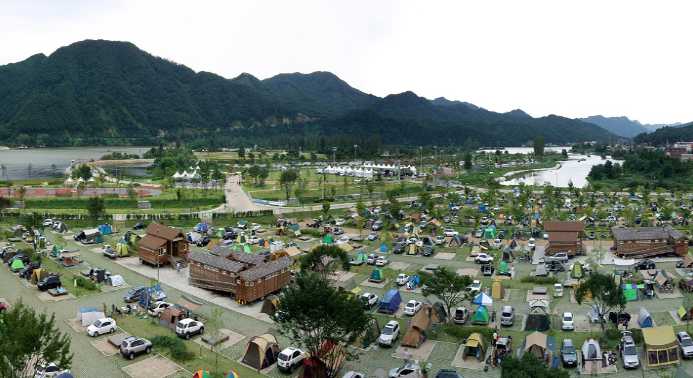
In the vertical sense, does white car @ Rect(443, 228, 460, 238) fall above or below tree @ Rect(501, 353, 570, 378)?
below

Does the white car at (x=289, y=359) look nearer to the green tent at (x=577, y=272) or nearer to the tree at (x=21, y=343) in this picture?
the tree at (x=21, y=343)

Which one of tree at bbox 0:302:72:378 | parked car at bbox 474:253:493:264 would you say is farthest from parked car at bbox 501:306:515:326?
tree at bbox 0:302:72:378

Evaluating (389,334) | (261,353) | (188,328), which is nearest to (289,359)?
(261,353)

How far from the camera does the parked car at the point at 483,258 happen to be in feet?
87.2

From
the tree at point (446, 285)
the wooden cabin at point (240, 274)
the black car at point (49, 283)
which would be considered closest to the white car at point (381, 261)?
the wooden cabin at point (240, 274)

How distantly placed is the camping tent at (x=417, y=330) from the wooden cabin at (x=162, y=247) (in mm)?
13972

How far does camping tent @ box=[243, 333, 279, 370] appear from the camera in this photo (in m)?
14.5

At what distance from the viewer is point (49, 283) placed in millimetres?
21344

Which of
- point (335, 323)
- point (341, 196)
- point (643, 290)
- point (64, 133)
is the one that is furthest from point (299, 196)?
point (64, 133)

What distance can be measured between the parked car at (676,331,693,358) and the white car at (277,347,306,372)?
11.0 m

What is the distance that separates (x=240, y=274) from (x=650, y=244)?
2146cm

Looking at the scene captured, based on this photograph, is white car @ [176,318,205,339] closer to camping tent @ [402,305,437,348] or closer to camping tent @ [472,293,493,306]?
camping tent @ [402,305,437,348]

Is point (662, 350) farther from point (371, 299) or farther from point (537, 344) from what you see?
point (371, 299)

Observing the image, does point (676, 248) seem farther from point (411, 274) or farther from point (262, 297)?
point (262, 297)
